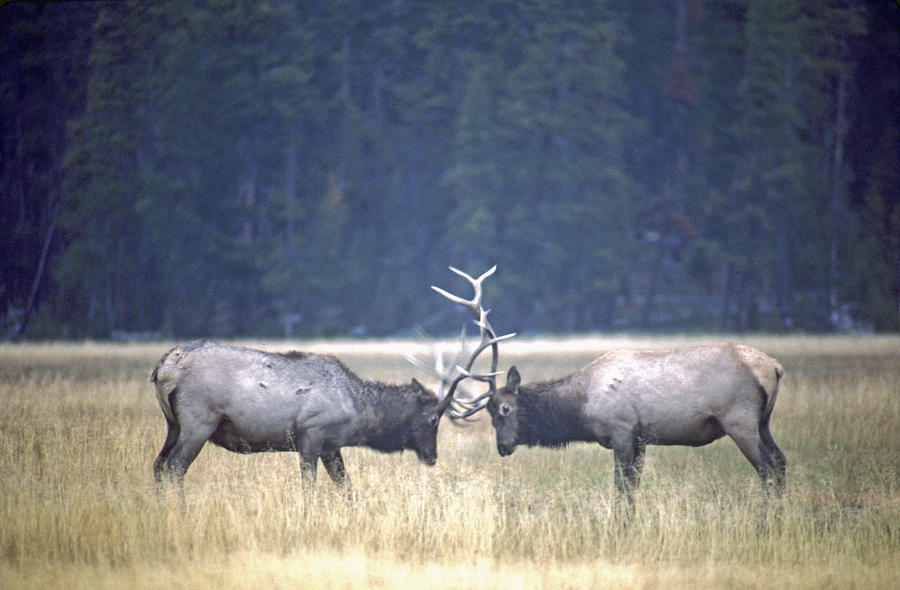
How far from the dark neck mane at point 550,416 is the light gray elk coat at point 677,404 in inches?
0.6

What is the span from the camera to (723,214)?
4656 cm

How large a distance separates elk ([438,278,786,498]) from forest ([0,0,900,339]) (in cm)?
2995

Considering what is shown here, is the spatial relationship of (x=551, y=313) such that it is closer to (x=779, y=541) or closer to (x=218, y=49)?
(x=218, y=49)

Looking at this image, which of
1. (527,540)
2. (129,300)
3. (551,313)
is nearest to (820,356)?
(551,313)

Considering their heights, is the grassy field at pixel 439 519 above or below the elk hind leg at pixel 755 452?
below

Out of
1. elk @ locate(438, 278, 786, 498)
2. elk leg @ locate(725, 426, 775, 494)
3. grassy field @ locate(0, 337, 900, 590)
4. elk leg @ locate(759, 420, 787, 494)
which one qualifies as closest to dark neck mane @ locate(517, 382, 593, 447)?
elk @ locate(438, 278, 786, 498)

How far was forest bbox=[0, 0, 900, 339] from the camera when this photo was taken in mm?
39969

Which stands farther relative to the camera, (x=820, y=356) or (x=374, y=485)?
(x=820, y=356)

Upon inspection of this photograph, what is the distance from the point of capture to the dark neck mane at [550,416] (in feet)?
35.1

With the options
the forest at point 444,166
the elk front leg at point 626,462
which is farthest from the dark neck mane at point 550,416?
the forest at point 444,166

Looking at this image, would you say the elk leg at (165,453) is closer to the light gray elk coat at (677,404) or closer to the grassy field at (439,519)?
the grassy field at (439,519)

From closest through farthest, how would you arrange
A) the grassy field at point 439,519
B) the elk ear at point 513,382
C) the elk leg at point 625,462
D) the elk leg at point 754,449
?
the grassy field at point 439,519 < the elk leg at point 754,449 < the elk leg at point 625,462 < the elk ear at point 513,382

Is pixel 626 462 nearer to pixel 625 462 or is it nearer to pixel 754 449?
pixel 625 462

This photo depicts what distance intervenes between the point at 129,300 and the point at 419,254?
47.6 ft
